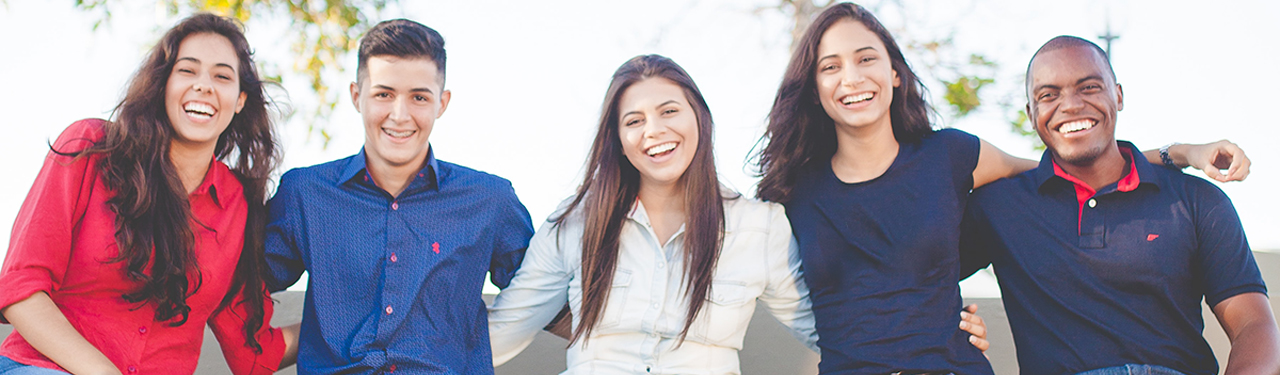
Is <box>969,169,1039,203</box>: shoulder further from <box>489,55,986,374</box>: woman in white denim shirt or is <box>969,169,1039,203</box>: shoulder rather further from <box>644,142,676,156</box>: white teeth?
<box>644,142,676,156</box>: white teeth

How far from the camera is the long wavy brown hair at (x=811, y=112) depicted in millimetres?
2738

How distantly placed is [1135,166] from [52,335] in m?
2.93

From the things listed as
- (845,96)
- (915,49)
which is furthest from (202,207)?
(915,49)

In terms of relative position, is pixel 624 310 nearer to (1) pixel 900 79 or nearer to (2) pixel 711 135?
(2) pixel 711 135

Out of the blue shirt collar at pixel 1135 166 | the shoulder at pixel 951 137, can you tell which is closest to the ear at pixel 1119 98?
the blue shirt collar at pixel 1135 166

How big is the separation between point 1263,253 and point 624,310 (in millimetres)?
3281

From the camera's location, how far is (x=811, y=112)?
2824mm

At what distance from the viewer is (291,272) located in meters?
2.66

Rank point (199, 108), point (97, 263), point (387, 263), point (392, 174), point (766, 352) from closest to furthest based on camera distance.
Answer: point (97, 263) → point (199, 108) → point (387, 263) → point (392, 174) → point (766, 352)

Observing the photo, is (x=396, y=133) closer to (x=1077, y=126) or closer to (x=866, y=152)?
(x=866, y=152)

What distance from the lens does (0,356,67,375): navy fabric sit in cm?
221

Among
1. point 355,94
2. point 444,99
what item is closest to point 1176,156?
point 444,99

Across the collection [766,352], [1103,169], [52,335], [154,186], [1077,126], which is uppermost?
[1077,126]

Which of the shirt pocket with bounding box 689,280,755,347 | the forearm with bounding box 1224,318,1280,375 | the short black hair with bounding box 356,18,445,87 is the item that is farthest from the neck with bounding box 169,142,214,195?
the forearm with bounding box 1224,318,1280,375
